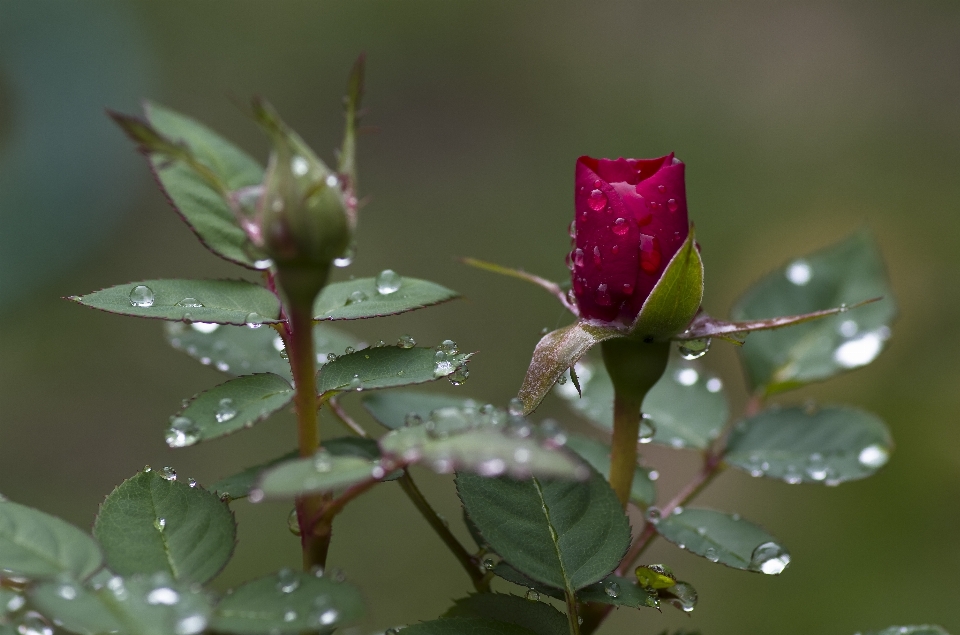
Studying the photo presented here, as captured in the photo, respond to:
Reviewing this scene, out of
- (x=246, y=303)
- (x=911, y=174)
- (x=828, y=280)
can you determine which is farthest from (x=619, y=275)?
(x=911, y=174)

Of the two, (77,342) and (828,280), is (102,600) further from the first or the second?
(77,342)

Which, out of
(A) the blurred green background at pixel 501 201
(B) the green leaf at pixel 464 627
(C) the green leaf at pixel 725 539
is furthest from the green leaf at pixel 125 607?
(A) the blurred green background at pixel 501 201

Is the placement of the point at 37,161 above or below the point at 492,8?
below

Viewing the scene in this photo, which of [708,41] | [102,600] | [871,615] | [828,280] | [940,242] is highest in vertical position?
[708,41]

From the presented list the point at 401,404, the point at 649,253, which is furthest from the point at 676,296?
the point at 401,404

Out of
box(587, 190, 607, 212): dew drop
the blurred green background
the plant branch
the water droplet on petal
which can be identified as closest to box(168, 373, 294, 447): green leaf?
the plant branch

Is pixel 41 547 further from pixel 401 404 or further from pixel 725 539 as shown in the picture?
pixel 725 539

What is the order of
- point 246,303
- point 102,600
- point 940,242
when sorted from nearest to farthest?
1. point 102,600
2. point 246,303
3. point 940,242
